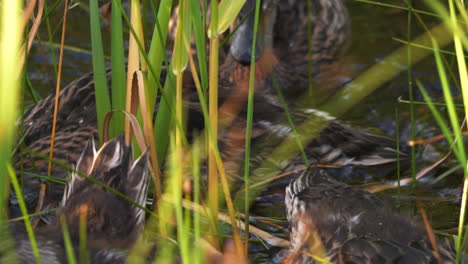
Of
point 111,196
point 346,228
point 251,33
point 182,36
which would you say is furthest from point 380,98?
point 182,36

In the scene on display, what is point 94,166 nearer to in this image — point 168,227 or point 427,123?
point 168,227

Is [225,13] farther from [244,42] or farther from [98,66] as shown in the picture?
[244,42]

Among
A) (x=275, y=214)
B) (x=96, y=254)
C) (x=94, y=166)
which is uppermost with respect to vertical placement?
(x=94, y=166)

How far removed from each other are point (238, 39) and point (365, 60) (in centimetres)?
103

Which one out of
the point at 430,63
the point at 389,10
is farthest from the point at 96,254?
the point at 389,10

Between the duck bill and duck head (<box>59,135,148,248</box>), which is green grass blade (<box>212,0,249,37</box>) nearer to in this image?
duck head (<box>59,135,148,248</box>)

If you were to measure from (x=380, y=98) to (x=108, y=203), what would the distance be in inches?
90.9

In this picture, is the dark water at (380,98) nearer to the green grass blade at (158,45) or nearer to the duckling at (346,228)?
the duckling at (346,228)

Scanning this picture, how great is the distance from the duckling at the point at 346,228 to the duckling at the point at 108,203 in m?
0.58

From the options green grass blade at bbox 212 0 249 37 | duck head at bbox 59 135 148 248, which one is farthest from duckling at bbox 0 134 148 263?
green grass blade at bbox 212 0 249 37

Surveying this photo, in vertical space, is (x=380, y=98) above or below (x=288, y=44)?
below

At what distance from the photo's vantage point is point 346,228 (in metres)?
2.78

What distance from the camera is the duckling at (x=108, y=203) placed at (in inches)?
100

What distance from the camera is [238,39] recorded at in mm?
4434
